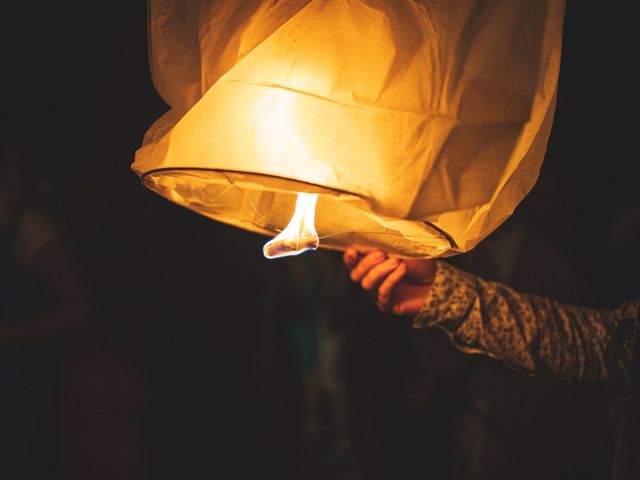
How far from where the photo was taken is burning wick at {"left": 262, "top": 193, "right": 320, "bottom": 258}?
2.29ft

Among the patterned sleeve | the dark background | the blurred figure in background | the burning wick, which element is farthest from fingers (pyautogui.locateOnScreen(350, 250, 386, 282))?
the blurred figure in background

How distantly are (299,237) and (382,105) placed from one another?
209 millimetres

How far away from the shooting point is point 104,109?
2.83m

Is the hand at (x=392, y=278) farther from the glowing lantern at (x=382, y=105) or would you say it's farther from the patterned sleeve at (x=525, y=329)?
the glowing lantern at (x=382, y=105)

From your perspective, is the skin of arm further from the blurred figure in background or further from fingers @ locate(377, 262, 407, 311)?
the blurred figure in background

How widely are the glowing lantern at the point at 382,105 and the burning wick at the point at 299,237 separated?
89 millimetres

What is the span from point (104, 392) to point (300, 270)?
3.64 ft

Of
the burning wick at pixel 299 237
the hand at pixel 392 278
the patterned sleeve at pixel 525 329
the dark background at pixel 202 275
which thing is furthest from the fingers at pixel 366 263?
the dark background at pixel 202 275

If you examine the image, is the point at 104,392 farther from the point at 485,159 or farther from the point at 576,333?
the point at 485,159

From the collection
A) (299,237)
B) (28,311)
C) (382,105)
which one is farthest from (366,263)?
(28,311)

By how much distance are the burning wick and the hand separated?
283 mm

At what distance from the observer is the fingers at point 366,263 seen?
3.24 ft

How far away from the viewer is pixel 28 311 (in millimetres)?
2000

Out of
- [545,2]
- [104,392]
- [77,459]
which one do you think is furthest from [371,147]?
[77,459]
